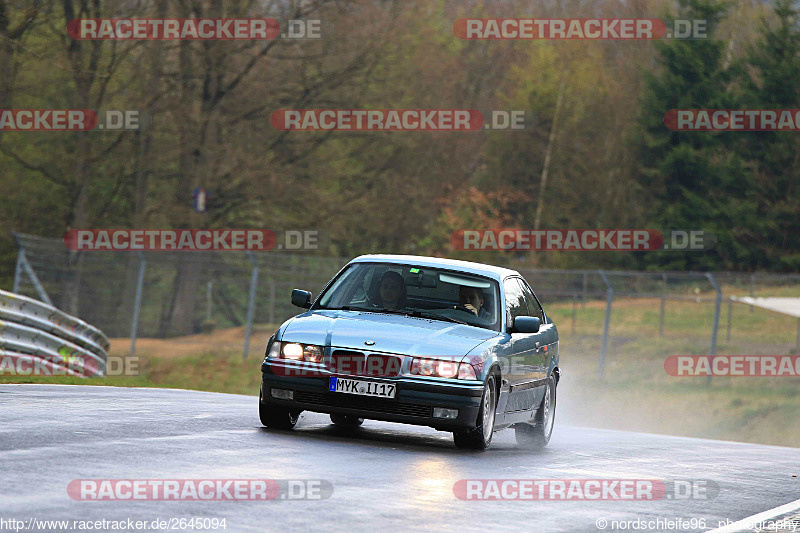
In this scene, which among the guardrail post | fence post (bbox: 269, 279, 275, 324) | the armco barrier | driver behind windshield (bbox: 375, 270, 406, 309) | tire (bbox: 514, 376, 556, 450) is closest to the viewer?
driver behind windshield (bbox: 375, 270, 406, 309)

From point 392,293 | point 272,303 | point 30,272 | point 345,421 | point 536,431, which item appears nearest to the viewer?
point 392,293

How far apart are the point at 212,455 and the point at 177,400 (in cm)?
479

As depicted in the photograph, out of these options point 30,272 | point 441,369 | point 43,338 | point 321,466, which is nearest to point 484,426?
point 441,369

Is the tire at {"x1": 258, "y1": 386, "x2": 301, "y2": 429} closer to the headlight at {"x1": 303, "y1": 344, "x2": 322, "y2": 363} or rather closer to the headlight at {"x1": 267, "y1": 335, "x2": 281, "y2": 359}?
the headlight at {"x1": 267, "y1": 335, "x2": 281, "y2": 359}

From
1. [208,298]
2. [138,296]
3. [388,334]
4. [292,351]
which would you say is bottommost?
[208,298]

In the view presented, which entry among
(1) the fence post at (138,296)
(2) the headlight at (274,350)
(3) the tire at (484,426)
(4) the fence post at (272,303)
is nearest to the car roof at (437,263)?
(3) the tire at (484,426)

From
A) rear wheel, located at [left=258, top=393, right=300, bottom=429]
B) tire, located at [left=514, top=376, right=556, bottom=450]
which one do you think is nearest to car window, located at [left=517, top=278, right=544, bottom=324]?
tire, located at [left=514, top=376, right=556, bottom=450]

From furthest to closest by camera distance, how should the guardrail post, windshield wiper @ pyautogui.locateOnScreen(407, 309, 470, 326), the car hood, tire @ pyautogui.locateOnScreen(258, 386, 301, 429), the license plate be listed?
the guardrail post, windshield wiper @ pyautogui.locateOnScreen(407, 309, 470, 326), tire @ pyautogui.locateOnScreen(258, 386, 301, 429), the car hood, the license plate

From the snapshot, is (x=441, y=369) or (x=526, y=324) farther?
(x=526, y=324)

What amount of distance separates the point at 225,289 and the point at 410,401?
88.2 feet

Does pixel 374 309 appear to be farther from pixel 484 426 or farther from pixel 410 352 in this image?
pixel 484 426

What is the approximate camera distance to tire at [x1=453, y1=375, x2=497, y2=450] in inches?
426

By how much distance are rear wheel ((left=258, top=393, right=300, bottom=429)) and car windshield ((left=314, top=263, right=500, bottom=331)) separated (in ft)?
3.62

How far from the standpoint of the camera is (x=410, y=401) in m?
10.5
